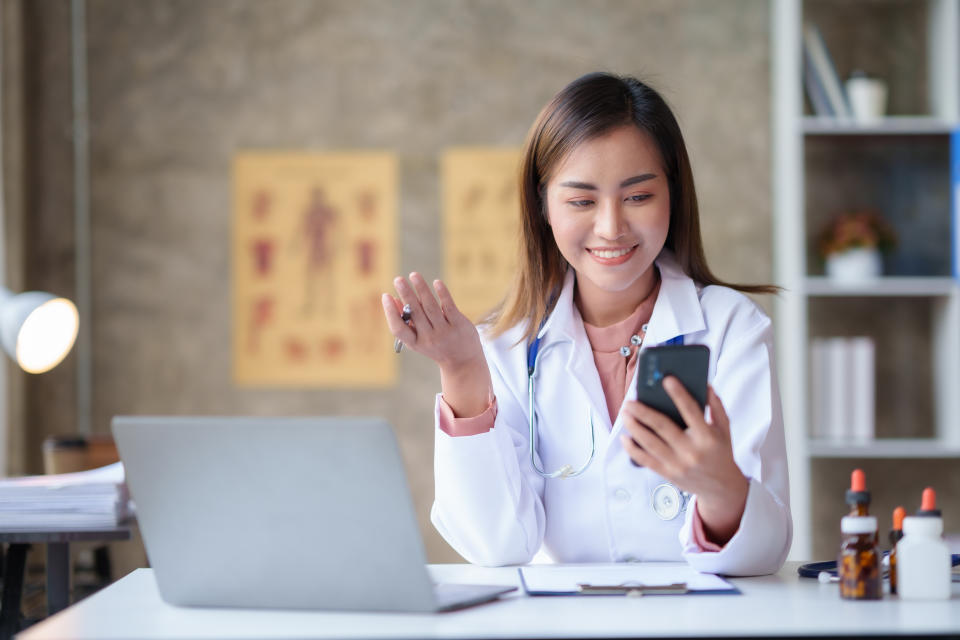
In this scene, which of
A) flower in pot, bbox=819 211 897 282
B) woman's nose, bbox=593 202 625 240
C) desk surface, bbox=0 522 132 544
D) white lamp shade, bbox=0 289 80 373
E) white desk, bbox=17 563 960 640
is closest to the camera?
white desk, bbox=17 563 960 640

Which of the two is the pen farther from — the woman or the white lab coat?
the white lab coat

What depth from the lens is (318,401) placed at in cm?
323

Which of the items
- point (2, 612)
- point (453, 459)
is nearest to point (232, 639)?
point (453, 459)

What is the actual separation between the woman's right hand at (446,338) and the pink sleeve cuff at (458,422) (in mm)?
13

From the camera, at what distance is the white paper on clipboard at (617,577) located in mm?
1205

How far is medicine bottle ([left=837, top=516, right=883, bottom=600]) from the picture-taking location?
1.14 metres

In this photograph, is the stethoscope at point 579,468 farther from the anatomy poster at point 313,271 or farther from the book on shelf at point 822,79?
the book on shelf at point 822,79

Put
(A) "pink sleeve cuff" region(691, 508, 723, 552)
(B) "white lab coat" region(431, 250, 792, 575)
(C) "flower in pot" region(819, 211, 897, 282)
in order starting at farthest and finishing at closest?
(C) "flower in pot" region(819, 211, 897, 282) → (B) "white lab coat" region(431, 250, 792, 575) → (A) "pink sleeve cuff" region(691, 508, 723, 552)

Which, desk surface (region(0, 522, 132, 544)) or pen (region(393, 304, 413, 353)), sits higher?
pen (region(393, 304, 413, 353))

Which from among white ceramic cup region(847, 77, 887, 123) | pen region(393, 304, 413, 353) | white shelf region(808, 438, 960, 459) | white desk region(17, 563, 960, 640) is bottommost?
white shelf region(808, 438, 960, 459)

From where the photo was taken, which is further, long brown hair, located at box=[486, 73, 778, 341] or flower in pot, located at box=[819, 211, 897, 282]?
flower in pot, located at box=[819, 211, 897, 282]

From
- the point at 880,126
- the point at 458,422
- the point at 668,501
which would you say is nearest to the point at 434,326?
the point at 458,422

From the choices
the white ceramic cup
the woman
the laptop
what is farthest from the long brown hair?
the white ceramic cup

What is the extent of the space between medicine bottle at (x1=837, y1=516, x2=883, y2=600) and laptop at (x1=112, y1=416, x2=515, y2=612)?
1.45ft
